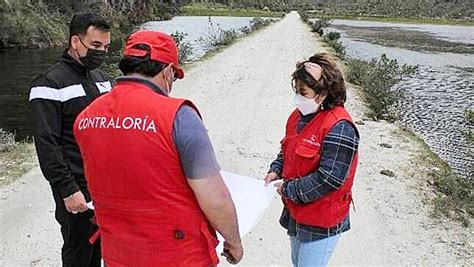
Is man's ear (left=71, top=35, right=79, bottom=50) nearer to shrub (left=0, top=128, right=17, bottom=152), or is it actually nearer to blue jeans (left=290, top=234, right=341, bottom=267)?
blue jeans (left=290, top=234, right=341, bottom=267)

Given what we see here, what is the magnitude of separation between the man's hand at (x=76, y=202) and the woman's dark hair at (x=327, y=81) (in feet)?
4.65

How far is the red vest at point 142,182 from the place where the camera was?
1873 mm

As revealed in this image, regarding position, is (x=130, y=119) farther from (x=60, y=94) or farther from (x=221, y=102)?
(x=221, y=102)

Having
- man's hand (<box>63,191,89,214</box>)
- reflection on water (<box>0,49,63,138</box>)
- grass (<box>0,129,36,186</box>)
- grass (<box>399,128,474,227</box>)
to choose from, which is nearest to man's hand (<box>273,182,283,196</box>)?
man's hand (<box>63,191,89,214</box>)

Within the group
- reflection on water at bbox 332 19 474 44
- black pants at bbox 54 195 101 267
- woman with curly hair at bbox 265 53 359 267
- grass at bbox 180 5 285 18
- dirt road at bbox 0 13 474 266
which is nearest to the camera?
woman with curly hair at bbox 265 53 359 267

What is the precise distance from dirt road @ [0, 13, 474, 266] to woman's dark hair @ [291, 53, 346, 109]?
7.68 feet

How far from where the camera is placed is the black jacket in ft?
9.73

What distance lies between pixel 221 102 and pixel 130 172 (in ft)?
34.4

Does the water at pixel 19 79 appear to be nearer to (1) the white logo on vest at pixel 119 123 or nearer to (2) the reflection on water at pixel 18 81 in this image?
(2) the reflection on water at pixel 18 81

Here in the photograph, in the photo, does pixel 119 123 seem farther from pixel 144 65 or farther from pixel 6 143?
pixel 6 143

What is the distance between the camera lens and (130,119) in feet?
6.19

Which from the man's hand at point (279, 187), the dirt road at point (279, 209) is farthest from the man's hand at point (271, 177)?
the dirt road at point (279, 209)

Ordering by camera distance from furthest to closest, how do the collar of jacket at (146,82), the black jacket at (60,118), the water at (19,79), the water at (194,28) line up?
the water at (194,28) → the water at (19,79) → the black jacket at (60,118) → the collar of jacket at (146,82)

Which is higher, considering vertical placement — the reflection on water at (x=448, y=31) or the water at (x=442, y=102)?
the water at (x=442, y=102)
